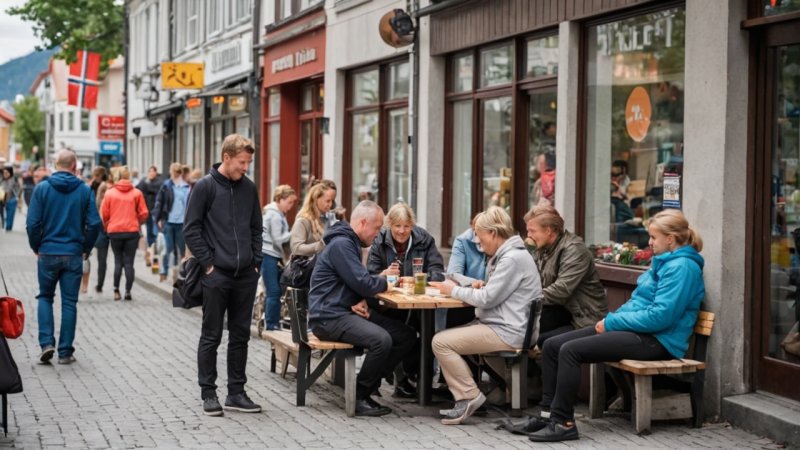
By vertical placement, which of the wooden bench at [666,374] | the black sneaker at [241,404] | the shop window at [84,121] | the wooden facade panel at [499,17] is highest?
the shop window at [84,121]

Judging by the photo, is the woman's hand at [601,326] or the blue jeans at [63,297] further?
the blue jeans at [63,297]

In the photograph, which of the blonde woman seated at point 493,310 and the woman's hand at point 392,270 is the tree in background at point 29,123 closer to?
the woman's hand at point 392,270

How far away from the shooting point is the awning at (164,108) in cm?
3130

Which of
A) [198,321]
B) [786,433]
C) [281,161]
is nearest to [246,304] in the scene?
[786,433]

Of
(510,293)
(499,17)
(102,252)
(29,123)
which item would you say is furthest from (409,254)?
(29,123)

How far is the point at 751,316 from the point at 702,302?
1.10ft

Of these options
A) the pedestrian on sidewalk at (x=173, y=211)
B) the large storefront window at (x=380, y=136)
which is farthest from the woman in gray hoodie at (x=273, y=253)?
the pedestrian on sidewalk at (x=173, y=211)

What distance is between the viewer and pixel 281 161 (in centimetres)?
2256

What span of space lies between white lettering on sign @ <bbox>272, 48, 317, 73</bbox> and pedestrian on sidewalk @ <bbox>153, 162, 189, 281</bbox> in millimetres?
2602

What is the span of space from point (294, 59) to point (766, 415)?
14.1 m

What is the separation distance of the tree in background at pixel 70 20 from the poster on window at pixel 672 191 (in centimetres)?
3664

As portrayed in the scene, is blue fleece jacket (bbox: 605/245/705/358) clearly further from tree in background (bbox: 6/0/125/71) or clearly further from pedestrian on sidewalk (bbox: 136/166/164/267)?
tree in background (bbox: 6/0/125/71)

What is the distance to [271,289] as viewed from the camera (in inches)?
523

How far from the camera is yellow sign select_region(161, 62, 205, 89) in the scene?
87.8 ft
